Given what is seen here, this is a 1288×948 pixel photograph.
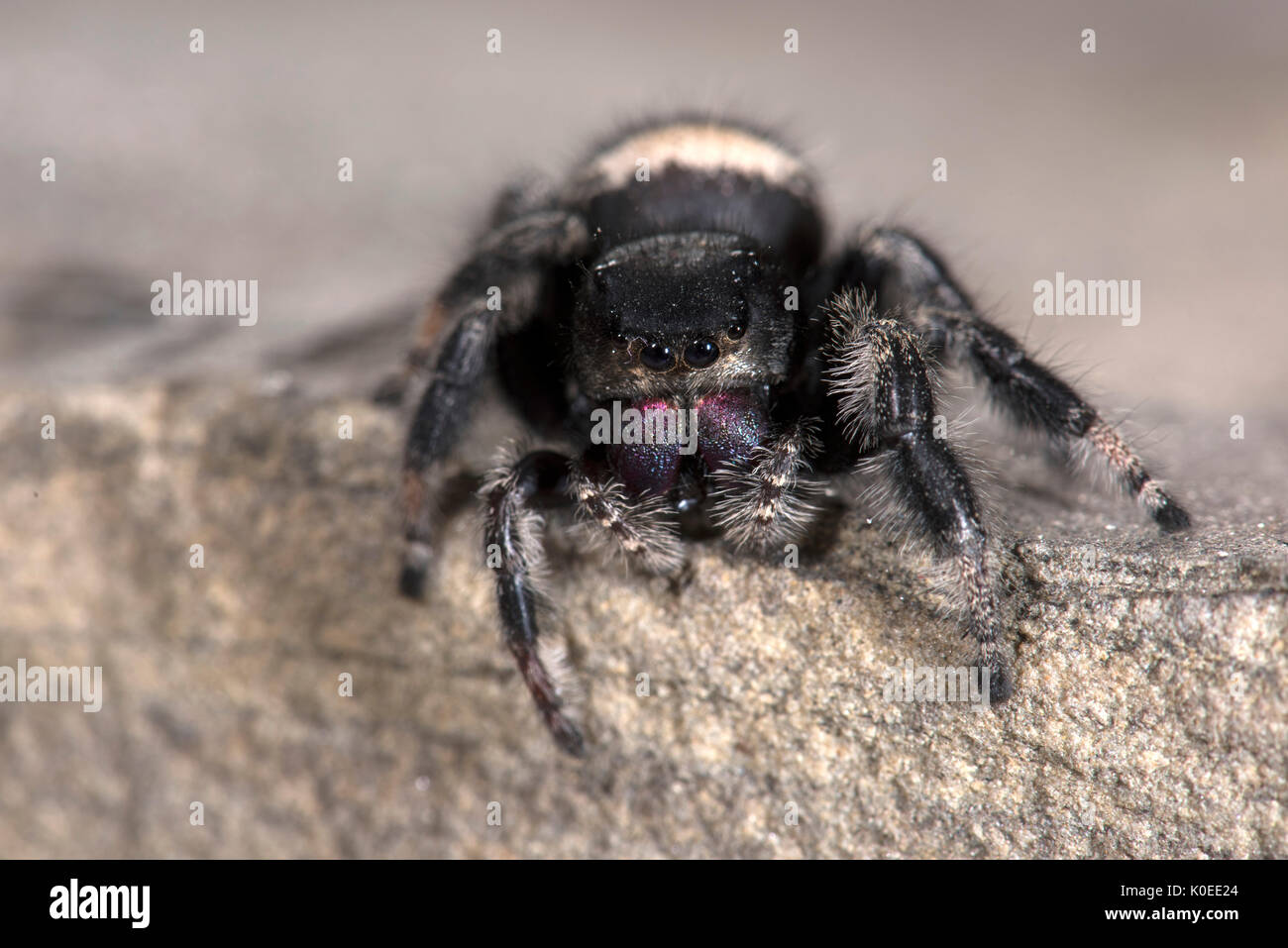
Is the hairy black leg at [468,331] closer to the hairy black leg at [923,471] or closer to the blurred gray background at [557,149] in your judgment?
the blurred gray background at [557,149]

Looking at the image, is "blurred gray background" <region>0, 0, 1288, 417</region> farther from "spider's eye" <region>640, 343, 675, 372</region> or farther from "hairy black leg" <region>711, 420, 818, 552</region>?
"spider's eye" <region>640, 343, 675, 372</region>

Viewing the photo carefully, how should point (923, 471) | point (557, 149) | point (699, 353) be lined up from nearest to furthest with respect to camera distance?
point (923, 471) < point (699, 353) < point (557, 149)

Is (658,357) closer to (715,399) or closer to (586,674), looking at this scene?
(715,399)

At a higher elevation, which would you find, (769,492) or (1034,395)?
(1034,395)

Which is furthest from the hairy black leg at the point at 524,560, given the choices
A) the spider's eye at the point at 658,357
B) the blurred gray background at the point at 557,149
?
the blurred gray background at the point at 557,149

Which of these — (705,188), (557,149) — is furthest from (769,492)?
(557,149)

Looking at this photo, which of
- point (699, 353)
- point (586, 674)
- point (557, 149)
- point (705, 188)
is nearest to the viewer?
point (699, 353)

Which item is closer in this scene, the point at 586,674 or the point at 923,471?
the point at 923,471

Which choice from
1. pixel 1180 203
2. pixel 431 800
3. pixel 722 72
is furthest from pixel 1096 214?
pixel 431 800
